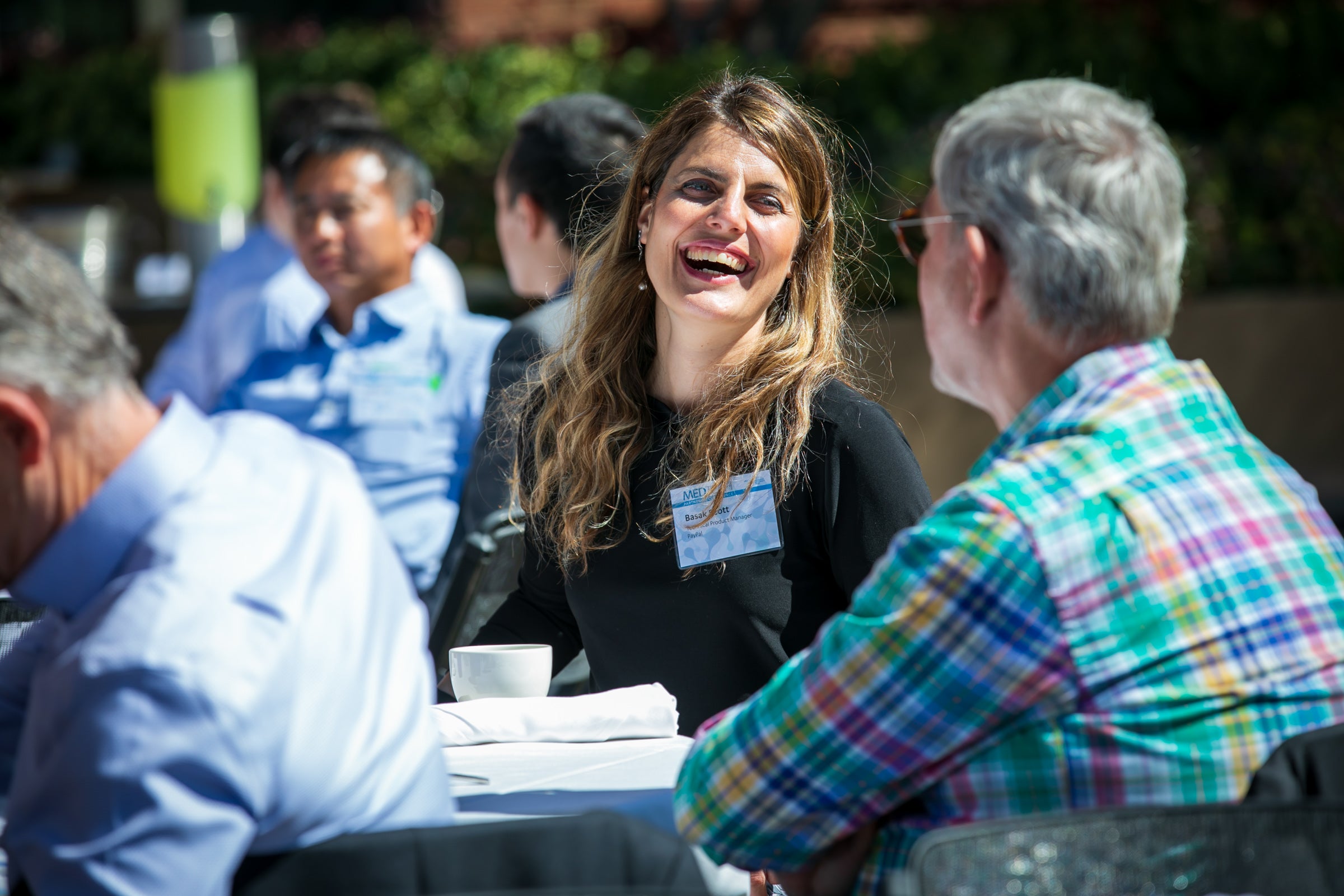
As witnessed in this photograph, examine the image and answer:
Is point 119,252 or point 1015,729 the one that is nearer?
point 1015,729

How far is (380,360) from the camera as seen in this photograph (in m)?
4.30

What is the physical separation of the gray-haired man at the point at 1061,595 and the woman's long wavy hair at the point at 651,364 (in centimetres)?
76

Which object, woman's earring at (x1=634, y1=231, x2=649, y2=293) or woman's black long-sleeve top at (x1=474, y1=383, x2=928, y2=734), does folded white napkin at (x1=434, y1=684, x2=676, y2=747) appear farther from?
woman's earring at (x1=634, y1=231, x2=649, y2=293)

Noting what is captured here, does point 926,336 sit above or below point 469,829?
above

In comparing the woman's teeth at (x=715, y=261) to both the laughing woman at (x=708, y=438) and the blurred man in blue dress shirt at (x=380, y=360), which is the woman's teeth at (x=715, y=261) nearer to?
the laughing woman at (x=708, y=438)

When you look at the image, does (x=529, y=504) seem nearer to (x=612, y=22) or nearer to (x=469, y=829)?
(x=469, y=829)

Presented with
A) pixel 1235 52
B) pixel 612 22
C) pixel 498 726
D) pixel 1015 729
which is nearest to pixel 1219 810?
pixel 1015 729

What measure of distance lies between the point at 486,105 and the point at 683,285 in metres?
6.49

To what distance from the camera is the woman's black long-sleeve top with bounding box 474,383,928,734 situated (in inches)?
92.8

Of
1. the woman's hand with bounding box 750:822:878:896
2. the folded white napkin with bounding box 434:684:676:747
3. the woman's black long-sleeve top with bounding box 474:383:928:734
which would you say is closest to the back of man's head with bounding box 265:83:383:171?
the woman's black long-sleeve top with bounding box 474:383:928:734

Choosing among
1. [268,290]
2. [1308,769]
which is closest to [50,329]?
[1308,769]

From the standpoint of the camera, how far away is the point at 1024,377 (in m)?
1.73

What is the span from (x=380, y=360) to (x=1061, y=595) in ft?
10.4

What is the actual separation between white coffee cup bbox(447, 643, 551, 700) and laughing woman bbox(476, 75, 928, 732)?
0.28 meters
